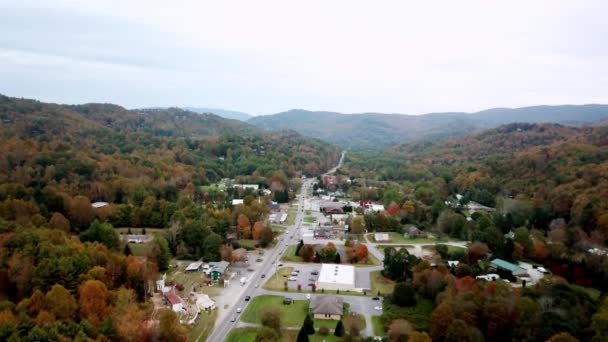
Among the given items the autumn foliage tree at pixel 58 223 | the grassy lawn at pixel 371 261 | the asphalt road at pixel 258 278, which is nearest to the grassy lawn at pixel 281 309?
the asphalt road at pixel 258 278

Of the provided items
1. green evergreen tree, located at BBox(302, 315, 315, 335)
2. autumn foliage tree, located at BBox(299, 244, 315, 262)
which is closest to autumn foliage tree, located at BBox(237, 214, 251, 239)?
autumn foliage tree, located at BBox(299, 244, 315, 262)

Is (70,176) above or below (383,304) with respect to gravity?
above

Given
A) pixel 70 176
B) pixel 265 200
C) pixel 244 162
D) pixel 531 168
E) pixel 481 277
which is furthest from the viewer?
pixel 244 162

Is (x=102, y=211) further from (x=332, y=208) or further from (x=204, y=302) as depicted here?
(x=332, y=208)

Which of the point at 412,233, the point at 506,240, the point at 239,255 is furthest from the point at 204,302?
the point at 506,240

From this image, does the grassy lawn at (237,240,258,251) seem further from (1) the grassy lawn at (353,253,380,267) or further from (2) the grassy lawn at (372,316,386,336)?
(2) the grassy lawn at (372,316,386,336)

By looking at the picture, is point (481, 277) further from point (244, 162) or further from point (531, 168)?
point (244, 162)

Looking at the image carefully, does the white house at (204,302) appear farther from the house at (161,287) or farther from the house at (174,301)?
the house at (161,287)

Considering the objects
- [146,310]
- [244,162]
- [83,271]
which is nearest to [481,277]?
[146,310]
